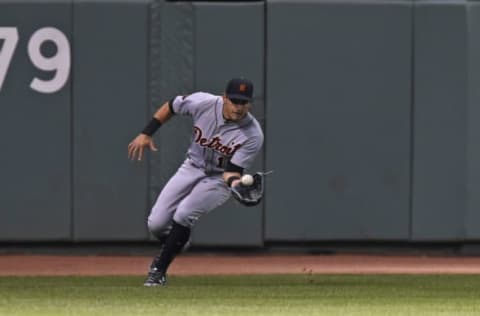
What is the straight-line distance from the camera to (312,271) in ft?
44.7

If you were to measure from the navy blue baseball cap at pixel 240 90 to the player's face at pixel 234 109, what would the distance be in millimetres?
48

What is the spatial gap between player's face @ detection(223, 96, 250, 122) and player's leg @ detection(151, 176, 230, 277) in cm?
54

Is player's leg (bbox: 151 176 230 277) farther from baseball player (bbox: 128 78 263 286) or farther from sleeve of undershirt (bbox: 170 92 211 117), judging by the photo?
sleeve of undershirt (bbox: 170 92 211 117)

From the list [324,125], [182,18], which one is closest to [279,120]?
[324,125]

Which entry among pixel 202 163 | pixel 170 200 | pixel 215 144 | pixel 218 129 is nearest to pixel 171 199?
pixel 170 200

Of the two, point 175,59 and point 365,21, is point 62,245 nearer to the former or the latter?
point 175,59

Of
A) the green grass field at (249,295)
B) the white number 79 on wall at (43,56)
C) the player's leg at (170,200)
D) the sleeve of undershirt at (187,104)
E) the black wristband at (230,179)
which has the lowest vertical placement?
the green grass field at (249,295)

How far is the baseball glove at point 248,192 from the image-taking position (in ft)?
36.9

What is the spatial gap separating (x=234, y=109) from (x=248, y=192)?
0.61m

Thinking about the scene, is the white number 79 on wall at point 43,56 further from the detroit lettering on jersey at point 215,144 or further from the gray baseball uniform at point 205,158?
the detroit lettering on jersey at point 215,144

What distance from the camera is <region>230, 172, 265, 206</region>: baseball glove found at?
11234mm

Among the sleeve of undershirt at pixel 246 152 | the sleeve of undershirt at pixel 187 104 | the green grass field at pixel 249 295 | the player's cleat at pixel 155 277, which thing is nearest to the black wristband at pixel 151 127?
the sleeve of undershirt at pixel 187 104

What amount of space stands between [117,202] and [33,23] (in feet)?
6.12

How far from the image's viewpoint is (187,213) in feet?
→ 37.8
